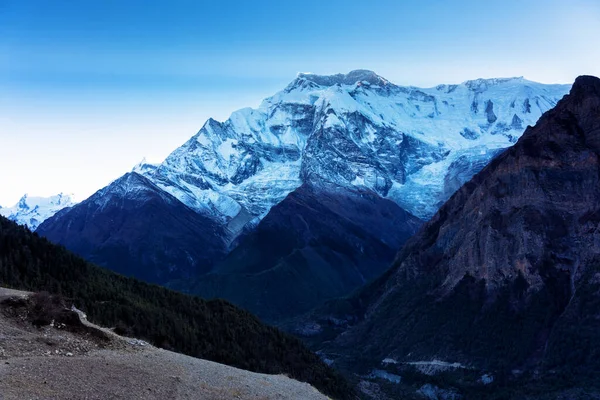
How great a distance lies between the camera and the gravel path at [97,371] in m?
55.8

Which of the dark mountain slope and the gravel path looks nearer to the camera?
the gravel path

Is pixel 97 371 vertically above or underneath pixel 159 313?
above

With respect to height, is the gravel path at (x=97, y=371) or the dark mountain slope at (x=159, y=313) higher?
the gravel path at (x=97, y=371)

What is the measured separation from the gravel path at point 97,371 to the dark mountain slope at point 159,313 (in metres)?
37.1

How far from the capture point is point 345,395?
146 meters

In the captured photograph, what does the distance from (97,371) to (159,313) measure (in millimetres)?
71542

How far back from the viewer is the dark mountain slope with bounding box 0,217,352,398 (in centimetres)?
11762

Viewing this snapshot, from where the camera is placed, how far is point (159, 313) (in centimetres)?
13175

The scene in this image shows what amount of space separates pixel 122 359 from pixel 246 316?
9748 centimetres

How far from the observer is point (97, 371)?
200 feet

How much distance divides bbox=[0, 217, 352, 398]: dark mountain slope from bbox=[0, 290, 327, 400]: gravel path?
37.1 metres

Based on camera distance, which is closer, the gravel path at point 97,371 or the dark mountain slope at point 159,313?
the gravel path at point 97,371

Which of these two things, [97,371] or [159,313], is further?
[159,313]

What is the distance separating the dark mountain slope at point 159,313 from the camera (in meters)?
118
